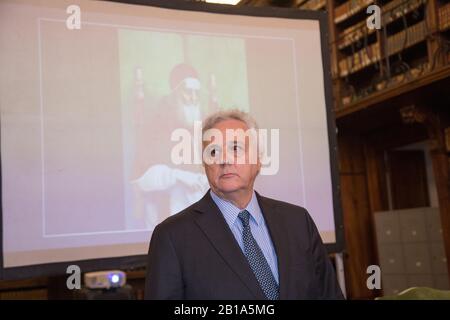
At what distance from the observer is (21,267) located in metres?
2.75

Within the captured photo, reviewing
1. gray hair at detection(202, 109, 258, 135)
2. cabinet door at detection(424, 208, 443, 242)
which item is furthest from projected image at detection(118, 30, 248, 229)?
cabinet door at detection(424, 208, 443, 242)

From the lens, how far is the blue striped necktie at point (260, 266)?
1562 mm

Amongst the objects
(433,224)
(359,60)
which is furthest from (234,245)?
(359,60)

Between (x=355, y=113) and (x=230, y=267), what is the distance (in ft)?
15.7

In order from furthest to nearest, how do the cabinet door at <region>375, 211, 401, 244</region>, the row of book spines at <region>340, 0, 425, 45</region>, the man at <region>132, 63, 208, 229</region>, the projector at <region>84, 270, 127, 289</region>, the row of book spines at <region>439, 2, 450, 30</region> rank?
the cabinet door at <region>375, 211, 401, 244</region>
the row of book spines at <region>340, 0, 425, 45</region>
the row of book spines at <region>439, 2, 450, 30</region>
the man at <region>132, 63, 208, 229</region>
the projector at <region>84, 270, 127, 289</region>

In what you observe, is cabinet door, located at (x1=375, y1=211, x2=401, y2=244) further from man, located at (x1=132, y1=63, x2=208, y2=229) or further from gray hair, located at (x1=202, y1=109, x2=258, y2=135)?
gray hair, located at (x1=202, y1=109, x2=258, y2=135)

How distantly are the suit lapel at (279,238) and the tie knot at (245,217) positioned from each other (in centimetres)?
5

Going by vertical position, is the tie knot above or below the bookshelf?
below

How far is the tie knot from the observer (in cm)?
167

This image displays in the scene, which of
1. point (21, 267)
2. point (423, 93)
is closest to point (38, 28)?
point (21, 267)

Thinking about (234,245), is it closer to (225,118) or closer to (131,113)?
(225,118)

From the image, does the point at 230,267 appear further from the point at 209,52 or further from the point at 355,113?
the point at 355,113

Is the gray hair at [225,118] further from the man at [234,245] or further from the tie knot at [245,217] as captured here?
the tie knot at [245,217]

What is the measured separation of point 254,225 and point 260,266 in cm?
14
